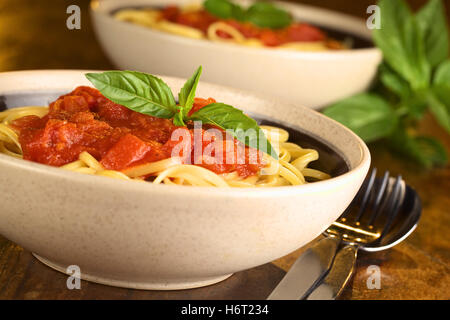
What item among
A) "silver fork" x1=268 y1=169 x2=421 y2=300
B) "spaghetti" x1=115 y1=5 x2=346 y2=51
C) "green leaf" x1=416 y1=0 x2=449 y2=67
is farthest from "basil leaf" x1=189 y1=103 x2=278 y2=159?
"green leaf" x1=416 y1=0 x2=449 y2=67

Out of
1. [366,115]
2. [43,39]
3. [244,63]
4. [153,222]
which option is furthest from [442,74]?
[153,222]

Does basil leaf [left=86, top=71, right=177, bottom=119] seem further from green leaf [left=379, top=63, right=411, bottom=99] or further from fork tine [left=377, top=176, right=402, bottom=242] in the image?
green leaf [left=379, top=63, right=411, bottom=99]

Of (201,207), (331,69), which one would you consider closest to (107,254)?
(201,207)

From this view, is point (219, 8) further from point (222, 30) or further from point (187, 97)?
point (187, 97)

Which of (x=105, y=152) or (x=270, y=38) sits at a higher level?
(x=270, y=38)

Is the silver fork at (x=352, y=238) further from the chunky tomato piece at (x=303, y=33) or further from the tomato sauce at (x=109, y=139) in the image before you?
the chunky tomato piece at (x=303, y=33)
